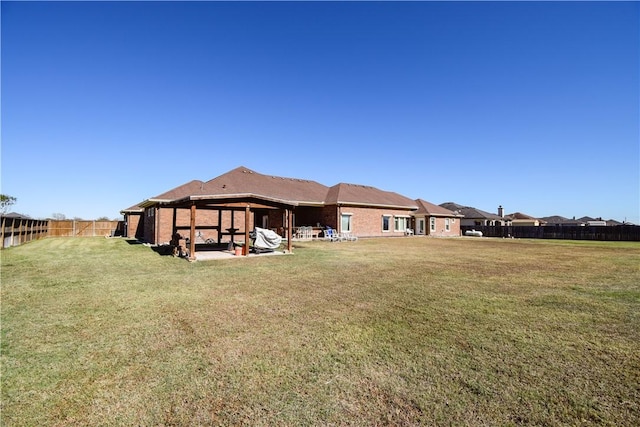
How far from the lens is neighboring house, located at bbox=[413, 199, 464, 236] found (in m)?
35.4

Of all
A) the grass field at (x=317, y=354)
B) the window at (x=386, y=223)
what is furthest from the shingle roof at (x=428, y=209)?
the grass field at (x=317, y=354)

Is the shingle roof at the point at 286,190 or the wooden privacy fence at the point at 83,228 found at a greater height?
the shingle roof at the point at 286,190

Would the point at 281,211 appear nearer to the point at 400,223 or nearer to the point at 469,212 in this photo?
the point at 400,223

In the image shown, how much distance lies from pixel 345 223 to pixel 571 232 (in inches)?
1023

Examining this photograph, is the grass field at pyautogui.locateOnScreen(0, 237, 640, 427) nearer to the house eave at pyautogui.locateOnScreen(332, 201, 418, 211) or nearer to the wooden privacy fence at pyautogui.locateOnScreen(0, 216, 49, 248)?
the wooden privacy fence at pyautogui.locateOnScreen(0, 216, 49, 248)

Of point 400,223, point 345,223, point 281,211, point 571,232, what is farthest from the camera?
point 571,232

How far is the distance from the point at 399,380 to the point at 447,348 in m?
1.18

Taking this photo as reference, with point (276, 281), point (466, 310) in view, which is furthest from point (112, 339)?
point (466, 310)

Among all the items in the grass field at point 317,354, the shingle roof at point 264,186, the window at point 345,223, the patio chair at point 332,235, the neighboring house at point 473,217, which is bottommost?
the grass field at point 317,354

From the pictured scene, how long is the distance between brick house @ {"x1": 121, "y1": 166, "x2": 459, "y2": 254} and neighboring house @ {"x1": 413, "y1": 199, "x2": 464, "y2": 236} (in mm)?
339

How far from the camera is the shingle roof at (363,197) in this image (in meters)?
27.8

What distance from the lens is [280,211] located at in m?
26.1

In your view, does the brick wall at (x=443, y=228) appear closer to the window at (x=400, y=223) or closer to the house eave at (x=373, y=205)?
the house eave at (x=373, y=205)

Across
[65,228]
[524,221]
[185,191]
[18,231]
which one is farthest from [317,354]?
[524,221]
